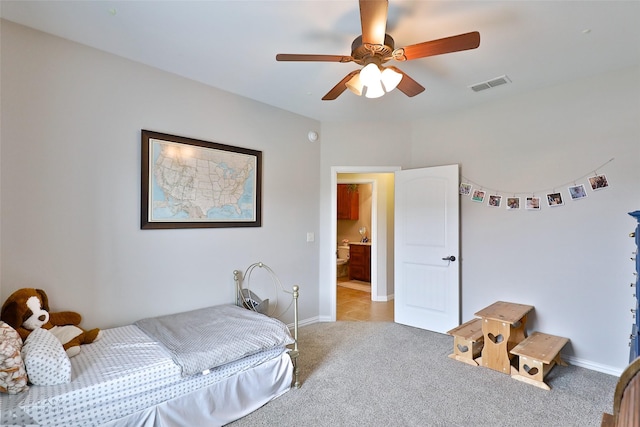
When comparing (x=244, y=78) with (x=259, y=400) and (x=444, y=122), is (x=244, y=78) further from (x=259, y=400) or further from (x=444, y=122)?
(x=259, y=400)

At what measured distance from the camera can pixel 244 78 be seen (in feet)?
9.52

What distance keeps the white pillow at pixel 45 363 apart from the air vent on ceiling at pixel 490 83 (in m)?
3.74

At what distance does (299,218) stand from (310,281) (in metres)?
0.82

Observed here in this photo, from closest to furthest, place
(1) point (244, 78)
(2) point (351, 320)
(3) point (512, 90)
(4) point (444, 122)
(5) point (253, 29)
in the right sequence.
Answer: (5) point (253, 29)
(1) point (244, 78)
(3) point (512, 90)
(4) point (444, 122)
(2) point (351, 320)

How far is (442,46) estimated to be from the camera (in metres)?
1.75

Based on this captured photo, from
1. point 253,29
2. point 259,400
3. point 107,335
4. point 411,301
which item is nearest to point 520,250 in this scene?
point 411,301

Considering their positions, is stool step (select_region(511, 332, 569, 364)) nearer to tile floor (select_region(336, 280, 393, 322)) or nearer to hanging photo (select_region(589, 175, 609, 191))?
hanging photo (select_region(589, 175, 609, 191))

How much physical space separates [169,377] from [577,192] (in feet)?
11.9

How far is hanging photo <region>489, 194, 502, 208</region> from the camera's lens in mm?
3367

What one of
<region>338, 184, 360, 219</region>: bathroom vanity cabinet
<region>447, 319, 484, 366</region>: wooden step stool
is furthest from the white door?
<region>338, 184, 360, 219</region>: bathroom vanity cabinet

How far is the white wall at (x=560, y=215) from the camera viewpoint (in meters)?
2.68

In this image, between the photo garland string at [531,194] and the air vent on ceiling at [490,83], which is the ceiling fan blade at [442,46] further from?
the photo garland string at [531,194]

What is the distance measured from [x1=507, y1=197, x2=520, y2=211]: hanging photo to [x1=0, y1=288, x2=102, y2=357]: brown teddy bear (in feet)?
12.5

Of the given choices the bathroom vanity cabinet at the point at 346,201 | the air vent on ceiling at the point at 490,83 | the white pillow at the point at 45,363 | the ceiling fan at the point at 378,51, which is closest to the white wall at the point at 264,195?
the air vent on ceiling at the point at 490,83
